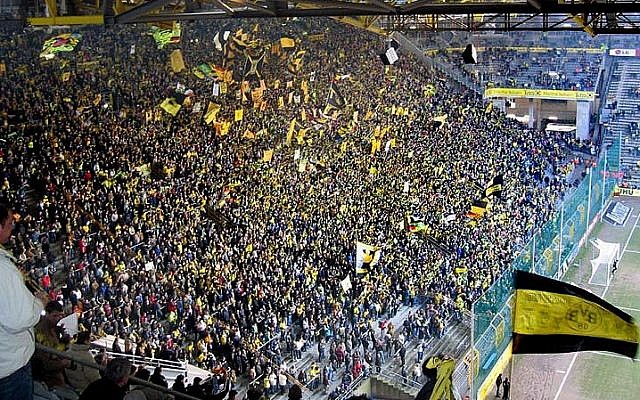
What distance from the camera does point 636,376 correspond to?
11977mm

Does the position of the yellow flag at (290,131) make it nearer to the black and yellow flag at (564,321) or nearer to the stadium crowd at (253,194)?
the stadium crowd at (253,194)

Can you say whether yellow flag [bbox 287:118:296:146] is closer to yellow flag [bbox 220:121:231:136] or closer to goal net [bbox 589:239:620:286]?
yellow flag [bbox 220:121:231:136]

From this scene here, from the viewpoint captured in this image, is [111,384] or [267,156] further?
[267,156]

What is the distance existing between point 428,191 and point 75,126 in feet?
26.5

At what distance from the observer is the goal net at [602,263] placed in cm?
1519

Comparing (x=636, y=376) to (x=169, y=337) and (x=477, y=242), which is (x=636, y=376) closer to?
(x=477, y=242)

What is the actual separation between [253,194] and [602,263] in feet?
22.0

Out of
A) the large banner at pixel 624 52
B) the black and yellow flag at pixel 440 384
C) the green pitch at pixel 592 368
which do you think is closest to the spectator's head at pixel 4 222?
the black and yellow flag at pixel 440 384

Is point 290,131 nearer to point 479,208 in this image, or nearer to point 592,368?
point 479,208

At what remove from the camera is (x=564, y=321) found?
18.8 ft

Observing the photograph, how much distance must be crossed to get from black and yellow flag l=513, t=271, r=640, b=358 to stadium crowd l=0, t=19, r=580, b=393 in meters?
4.82

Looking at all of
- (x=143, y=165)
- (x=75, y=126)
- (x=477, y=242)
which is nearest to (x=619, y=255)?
(x=477, y=242)

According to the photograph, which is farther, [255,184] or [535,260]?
[255,184]

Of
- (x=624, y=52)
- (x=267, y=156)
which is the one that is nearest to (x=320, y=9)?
(x=267, y=156)
